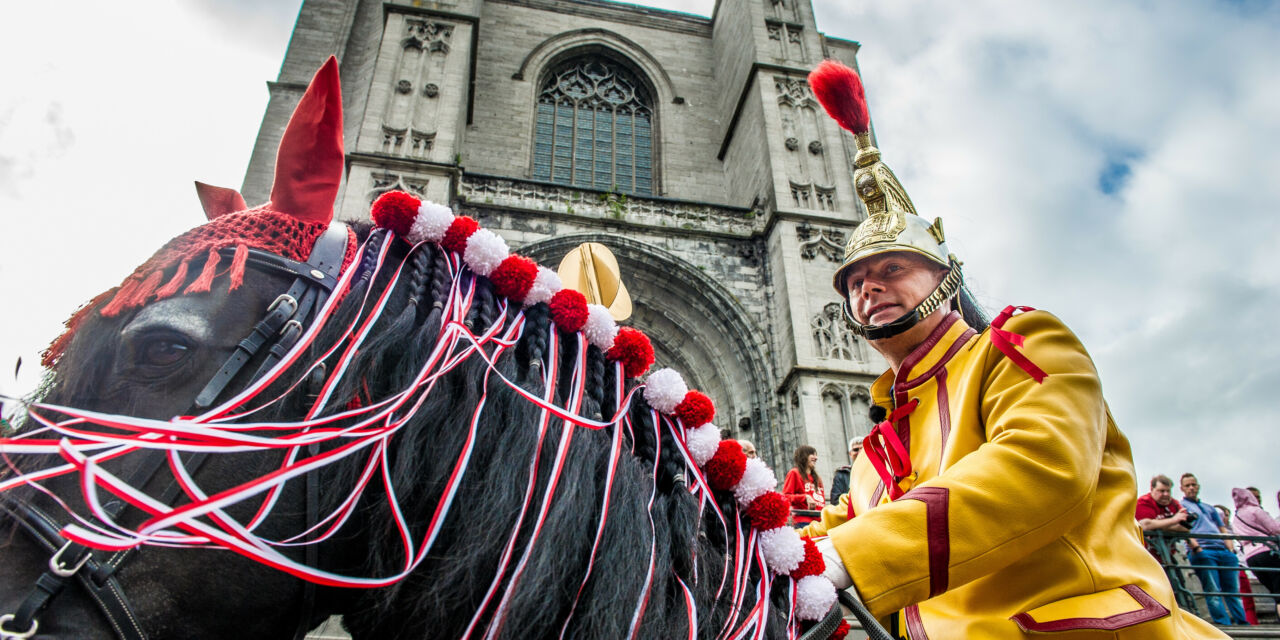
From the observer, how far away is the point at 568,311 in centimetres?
126

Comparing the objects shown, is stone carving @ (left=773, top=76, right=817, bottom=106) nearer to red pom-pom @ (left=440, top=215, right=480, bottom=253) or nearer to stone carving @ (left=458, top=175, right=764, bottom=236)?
stone carving @ (left=458, top=175, right=764, bottom=236)

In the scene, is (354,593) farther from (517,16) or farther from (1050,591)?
(517,16)

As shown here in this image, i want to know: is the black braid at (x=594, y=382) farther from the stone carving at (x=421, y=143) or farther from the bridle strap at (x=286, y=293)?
the stone carving at (x=421, y=143)

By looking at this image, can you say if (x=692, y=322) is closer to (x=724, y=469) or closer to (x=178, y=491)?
(x=724, y=469)

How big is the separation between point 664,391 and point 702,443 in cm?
13

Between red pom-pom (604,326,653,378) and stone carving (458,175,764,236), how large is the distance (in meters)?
8.92

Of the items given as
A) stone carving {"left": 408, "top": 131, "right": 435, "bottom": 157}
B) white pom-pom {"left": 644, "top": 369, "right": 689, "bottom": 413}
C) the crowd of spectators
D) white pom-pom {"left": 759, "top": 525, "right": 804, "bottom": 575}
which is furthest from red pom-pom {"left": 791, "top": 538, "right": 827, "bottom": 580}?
stone carving {"left": 408, "top": 131, "right": 435, "bottom": 157}

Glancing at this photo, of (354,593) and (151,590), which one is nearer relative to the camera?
(151,590)

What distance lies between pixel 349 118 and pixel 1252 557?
13.3 metres

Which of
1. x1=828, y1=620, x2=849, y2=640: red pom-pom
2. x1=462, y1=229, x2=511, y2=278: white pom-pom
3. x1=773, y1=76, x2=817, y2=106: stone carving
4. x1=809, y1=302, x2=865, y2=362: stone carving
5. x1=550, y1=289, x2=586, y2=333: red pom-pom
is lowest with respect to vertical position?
x1=828, y1=620, x2=849, y2=640: red pom-pom

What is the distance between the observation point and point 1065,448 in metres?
1.18

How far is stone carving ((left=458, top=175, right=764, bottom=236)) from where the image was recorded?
10.0m

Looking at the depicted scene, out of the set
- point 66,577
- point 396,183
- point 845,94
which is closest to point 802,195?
point 396,183

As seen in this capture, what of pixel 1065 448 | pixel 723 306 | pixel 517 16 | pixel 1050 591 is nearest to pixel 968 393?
pixel 1065 448
